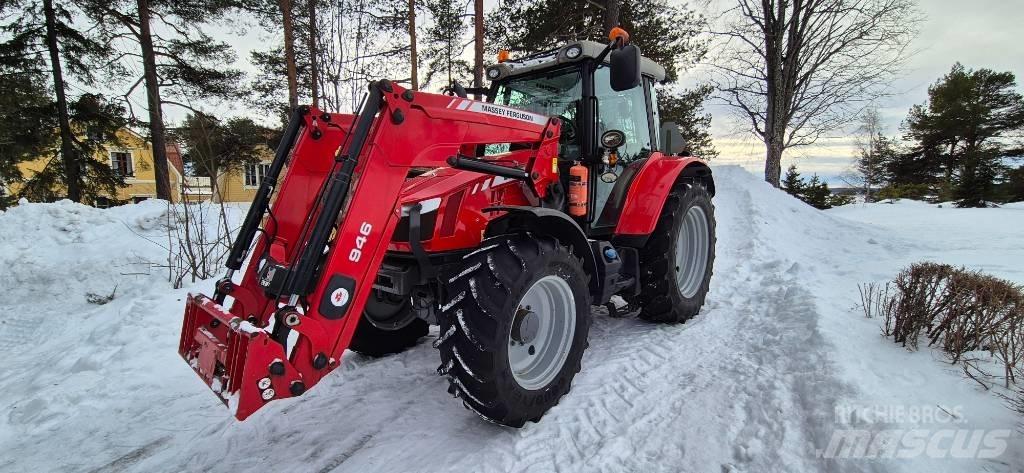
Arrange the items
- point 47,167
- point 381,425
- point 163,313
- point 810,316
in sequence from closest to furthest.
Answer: point 381,425 → point 810,316 → point 163,313 → point 47,167

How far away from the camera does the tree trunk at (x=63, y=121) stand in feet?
40.1

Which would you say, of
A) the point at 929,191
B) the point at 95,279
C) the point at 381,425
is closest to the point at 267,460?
the point at 381,425

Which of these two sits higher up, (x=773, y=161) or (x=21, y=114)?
(x=21, y=114)

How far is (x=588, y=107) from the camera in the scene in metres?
3.64

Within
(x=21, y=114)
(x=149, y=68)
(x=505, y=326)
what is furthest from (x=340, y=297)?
(x=21, y=114)

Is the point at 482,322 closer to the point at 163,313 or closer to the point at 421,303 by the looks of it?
the point at 421,303

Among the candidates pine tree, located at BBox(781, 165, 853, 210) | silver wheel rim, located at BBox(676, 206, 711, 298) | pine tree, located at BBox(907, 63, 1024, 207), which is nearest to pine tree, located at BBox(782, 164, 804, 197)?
pine tree, located at BBox(781, 165, 853, 210)

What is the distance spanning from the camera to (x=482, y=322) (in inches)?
90.4

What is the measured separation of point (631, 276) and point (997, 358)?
213 cm

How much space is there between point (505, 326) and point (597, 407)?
33.5 inches

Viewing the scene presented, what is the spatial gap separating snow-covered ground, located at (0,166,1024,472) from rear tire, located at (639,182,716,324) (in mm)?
188

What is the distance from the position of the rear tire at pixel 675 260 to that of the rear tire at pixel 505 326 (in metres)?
1.35

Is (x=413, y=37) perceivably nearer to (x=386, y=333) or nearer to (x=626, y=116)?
(x=626, y=116)

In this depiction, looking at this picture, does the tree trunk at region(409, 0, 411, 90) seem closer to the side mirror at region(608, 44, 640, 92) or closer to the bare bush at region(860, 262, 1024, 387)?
the side mirror at region(608, 44, 640, 92)
